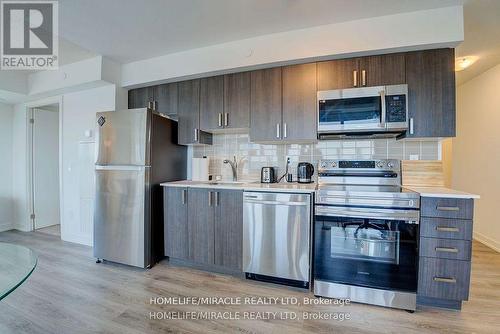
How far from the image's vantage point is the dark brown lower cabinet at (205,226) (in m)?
2.29

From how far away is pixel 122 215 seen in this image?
101 inches

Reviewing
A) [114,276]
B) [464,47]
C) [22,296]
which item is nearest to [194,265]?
[114,276]

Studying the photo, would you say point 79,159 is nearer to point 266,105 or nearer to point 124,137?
point 124,137

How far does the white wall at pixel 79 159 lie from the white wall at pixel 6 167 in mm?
1586

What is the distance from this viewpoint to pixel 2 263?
1.09 metres

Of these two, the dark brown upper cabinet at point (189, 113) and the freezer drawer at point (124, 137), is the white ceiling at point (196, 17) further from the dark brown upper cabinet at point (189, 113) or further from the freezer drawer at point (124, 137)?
the freezer drawer at point (124, 137)

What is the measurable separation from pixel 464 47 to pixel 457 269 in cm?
246

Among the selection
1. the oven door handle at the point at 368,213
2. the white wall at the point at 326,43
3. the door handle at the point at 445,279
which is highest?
the white wall at the point at 326,43

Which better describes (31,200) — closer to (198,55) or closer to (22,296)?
(22,296)

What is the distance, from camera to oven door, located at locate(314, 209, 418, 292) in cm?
180

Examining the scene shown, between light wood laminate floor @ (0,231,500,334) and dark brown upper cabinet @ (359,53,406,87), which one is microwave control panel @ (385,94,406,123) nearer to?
dark brown upper cabinet @ (359,53,406,87)

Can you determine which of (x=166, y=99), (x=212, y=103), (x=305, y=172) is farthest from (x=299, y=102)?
(x=166, y=99)

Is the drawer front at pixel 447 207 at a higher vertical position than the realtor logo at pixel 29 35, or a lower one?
lower

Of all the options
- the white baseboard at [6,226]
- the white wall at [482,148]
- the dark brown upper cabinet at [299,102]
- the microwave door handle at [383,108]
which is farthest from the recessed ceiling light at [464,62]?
the white baseboard at [6,226]
